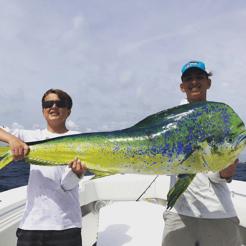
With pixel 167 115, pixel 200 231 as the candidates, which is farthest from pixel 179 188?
pixel 200 231

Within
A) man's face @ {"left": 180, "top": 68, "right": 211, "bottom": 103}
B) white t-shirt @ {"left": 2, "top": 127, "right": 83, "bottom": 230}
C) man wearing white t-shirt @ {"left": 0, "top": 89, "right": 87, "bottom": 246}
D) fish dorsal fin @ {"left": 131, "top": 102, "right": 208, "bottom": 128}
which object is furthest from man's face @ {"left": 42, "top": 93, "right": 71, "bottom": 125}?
man's face @ {"left": 180, "top": 68, "right": 211, "bottom": 103}

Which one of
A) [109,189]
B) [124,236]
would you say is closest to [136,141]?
[124,236]

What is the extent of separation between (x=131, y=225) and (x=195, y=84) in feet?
8.46

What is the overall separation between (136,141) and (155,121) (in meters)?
0.23

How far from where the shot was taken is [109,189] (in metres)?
5.23

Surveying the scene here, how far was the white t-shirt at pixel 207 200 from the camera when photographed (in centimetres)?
202

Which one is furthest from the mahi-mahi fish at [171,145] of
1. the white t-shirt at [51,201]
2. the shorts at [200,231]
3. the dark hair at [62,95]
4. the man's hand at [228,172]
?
the shorts at [200,231]

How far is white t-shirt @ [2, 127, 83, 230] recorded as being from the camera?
197 centimetres

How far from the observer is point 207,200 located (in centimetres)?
205

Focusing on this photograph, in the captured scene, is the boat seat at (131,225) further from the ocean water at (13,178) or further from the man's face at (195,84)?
the ocean water at (13,178)

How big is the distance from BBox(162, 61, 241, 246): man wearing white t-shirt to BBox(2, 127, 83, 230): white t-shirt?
1198 mm

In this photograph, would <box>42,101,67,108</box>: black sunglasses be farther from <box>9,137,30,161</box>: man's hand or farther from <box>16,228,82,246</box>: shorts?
<box>16,228,82,246</box>: shorts

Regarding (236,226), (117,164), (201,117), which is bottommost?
(236,226)

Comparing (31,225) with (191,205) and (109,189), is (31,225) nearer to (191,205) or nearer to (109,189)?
(191,205)
